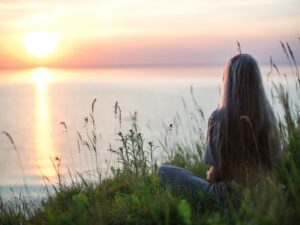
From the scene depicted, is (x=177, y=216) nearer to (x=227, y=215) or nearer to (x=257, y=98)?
(x=227, y=215)

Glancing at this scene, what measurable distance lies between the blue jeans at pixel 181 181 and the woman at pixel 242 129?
218 millimetres

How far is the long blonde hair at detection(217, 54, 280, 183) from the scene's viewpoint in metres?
4.19

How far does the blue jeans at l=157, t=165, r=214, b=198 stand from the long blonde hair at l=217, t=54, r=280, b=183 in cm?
32

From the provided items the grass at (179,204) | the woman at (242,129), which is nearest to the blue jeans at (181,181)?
the grass at (179,204)

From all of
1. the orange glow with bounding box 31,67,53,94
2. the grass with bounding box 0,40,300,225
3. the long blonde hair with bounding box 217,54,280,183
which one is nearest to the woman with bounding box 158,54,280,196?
the long blonde hair with bounding box 217,54,280,183

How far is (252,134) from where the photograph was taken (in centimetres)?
420

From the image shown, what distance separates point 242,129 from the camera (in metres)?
4.19

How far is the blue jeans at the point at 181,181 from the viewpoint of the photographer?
447cm

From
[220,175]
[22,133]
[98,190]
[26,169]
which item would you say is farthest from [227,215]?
[22,133]

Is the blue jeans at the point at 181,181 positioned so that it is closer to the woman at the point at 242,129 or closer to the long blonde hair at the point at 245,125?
the woman at the point at 242,129

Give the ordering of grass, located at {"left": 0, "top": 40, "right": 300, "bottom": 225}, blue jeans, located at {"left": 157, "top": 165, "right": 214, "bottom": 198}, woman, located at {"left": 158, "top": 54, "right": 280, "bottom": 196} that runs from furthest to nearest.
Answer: blue jeans, located at {"left": 157, "top": 165, "right": 214, "bottom": 198} → woman, located at {"left": 158, "top": 54, "right": 280, "bottom": 196} → grass, located at {"left": 0, "top": 40, "right": 300, "bottom": 225}

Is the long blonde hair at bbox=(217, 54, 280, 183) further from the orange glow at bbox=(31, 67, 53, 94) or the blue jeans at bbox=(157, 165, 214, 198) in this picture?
the orange glow at bbox=(31, 67, 53, 94)

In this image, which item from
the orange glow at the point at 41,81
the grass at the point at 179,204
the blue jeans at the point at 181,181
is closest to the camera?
the grass at the point at 179,204

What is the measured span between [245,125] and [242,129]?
0.04 m
